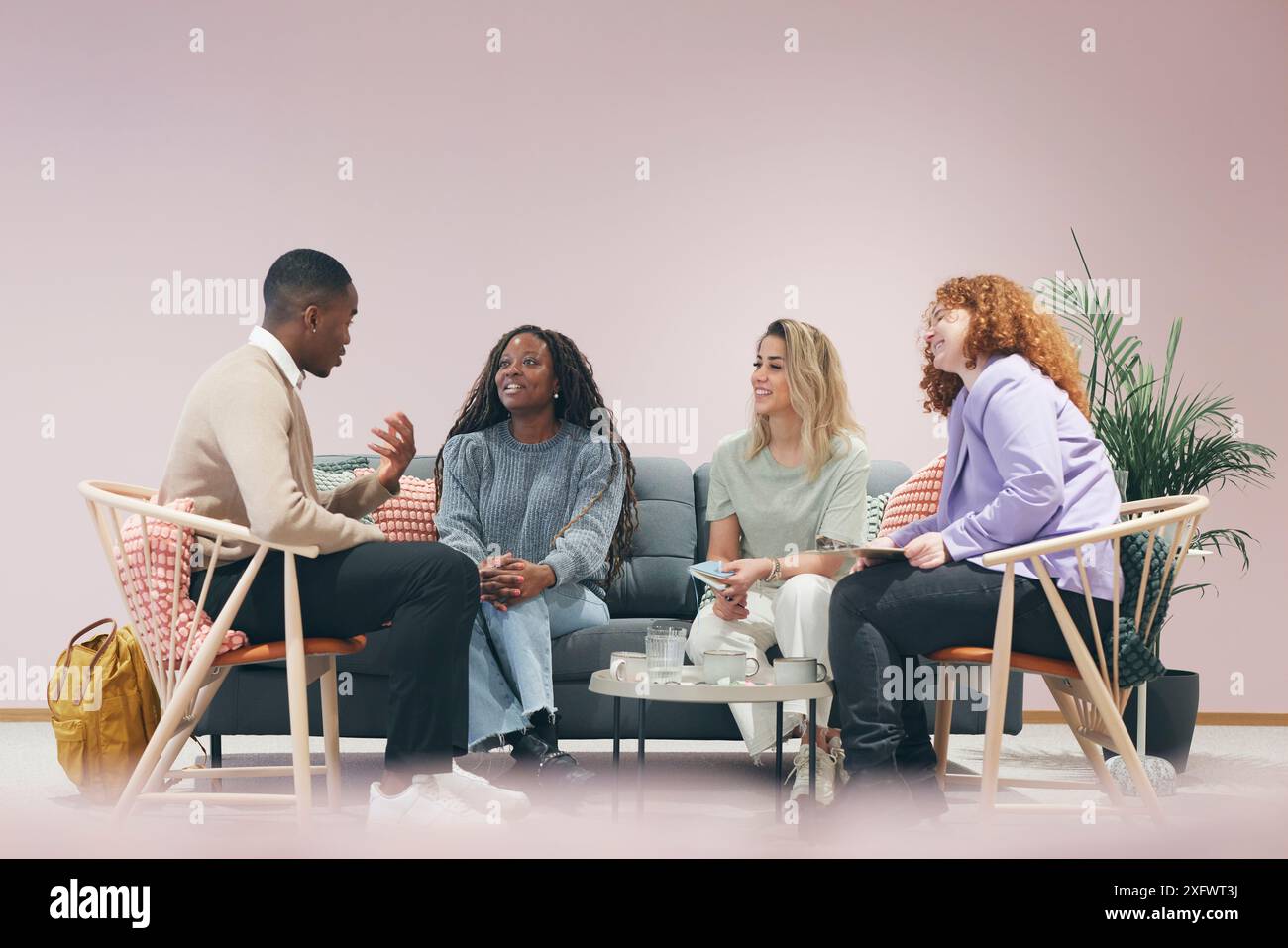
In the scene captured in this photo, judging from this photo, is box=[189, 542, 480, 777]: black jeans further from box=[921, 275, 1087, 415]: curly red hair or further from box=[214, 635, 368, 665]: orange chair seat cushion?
box=[921, 275, 1087, 415]: curly red hair

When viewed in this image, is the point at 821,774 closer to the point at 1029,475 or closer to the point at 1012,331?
the point at 1029,475

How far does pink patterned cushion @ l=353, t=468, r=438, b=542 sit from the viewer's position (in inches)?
134

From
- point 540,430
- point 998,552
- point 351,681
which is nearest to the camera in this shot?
point 998,552

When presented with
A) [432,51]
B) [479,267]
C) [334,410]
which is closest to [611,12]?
[432,51]

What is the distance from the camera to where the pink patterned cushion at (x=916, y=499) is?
129 inches

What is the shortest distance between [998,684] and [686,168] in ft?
9.13

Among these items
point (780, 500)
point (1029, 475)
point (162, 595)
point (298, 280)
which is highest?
point (298, 280)

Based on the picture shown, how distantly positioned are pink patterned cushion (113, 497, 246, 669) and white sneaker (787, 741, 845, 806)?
4.31ft

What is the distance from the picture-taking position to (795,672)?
2.48m

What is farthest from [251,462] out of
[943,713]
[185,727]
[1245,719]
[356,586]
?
[1245,719]

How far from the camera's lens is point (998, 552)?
2.20m

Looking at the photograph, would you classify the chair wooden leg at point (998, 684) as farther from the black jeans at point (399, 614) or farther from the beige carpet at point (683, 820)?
the black jeans at point (399, 614)
